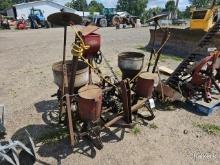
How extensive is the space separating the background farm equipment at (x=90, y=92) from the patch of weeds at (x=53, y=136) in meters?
0.21

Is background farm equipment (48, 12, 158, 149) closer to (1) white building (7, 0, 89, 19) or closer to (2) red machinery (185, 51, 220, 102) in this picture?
(2) red machinery (185, 51, 220, 102)

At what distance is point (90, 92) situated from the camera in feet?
11.7

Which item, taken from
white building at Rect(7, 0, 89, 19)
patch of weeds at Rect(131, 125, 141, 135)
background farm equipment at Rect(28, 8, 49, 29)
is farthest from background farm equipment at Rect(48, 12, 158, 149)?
white building at Rect(7, 0, 89, 19)

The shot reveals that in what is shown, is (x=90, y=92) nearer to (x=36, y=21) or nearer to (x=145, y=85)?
(x=145, y=85)

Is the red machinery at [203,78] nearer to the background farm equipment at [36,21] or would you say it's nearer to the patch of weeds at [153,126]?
the patch of weeds at [153,126]

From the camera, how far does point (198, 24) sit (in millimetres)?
11250

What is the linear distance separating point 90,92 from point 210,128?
7.47ft

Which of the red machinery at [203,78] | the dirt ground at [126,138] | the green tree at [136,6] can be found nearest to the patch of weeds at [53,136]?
the dirt ground at [126,138]

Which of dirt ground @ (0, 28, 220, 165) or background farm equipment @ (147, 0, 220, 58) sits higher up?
background farm equipment @ (147, 0, 220, 58)

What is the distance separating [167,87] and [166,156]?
70.1 inches

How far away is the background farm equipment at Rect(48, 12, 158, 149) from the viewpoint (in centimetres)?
341

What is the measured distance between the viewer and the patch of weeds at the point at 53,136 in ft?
12.8

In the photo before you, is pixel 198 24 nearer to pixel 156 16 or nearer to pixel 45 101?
pixel 156 16

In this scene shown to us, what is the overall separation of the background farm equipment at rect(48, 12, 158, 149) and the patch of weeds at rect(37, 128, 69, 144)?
0.21m
